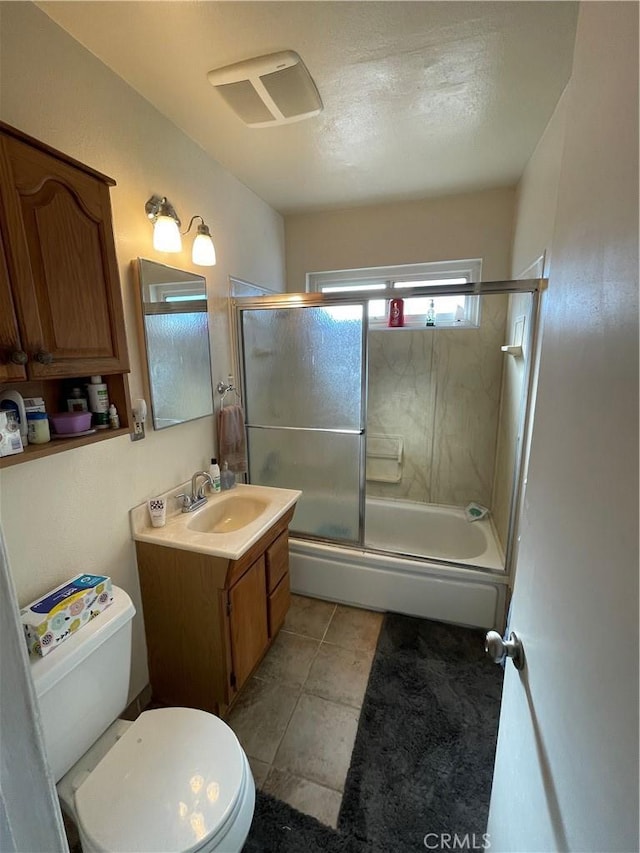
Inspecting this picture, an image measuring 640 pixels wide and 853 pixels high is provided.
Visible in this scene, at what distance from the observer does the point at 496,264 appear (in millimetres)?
2428

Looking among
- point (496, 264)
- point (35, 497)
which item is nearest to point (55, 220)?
point (35, 497)

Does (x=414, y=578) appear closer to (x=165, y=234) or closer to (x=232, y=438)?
(x=232, y=438)

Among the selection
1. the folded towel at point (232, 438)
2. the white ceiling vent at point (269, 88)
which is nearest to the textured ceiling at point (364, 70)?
the white ceiling vent at point (269, 88)

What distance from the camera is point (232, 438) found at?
A: 2.09 m

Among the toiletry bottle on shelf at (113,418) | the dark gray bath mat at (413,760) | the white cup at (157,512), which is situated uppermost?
the toiletry bottle on shelf at (113,418)

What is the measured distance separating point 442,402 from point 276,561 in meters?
1.73

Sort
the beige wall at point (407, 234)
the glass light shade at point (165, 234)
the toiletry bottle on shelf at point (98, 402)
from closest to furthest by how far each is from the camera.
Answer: the toiletry bottle on shelf at point (98, 402), the glass light shade at point (165, 234), the beige wall at point (407, 234)

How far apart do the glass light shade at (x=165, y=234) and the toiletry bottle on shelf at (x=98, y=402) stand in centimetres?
64

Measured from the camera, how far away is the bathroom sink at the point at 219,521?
1.42 m

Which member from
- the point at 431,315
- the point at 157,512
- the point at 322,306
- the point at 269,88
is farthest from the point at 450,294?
the point at 157,512

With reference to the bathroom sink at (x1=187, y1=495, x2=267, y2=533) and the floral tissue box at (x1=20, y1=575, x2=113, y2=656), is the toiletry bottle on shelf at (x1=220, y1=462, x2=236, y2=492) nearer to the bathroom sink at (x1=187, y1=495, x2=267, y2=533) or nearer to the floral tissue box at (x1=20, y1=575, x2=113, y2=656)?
the bathroom sink at (x1=187, y1=495, x2=267, y2=533)

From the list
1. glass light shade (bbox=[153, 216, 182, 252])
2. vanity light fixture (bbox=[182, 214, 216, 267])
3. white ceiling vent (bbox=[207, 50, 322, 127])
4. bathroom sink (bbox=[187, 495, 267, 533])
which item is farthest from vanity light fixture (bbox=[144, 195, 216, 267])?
bathroom sink (bbox=[187, 495, 267, 533])

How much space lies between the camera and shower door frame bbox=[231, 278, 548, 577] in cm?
180

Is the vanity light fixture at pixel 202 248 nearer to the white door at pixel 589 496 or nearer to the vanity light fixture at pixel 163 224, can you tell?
the vanity light fixture at pixel 163 224
